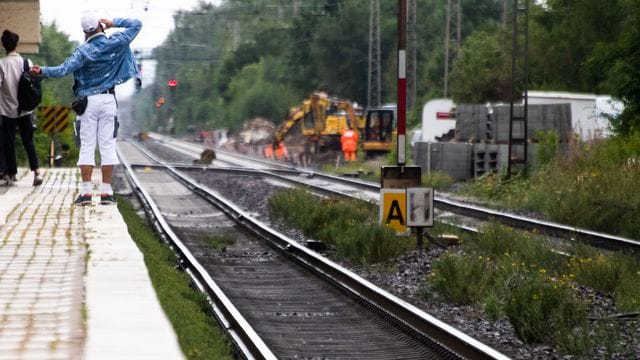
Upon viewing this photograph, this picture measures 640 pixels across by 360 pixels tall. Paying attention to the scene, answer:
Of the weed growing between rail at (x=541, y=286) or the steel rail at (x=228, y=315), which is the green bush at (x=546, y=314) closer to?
the weed growing between rail at (x=541, y=286)

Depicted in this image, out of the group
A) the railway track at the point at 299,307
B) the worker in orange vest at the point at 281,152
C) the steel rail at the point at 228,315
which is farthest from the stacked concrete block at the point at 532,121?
the worker in orange vest at the point at 281,152

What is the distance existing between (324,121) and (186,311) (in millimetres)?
52443

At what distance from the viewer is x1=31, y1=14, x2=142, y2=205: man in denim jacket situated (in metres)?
15.7

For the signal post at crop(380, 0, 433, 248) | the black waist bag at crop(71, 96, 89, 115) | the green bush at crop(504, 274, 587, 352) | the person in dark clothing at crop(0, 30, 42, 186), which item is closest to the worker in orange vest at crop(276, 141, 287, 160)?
the person in dark clothing at crop(0, 30, 42, 186)

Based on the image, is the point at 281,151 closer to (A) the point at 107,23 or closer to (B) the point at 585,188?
(B) the point at 585,188

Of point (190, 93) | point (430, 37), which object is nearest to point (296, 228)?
point (430, 37)

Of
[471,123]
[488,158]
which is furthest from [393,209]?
[471,123]

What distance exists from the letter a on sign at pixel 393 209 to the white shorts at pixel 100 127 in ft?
11.6

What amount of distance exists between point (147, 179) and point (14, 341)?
108ft

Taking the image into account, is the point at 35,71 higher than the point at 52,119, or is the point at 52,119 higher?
the point at 35,71

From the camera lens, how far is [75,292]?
9031 mm

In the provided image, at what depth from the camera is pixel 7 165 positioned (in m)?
19.8

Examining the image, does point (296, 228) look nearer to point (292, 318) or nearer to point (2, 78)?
point (2, 78)

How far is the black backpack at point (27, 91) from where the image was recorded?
17994 mm
